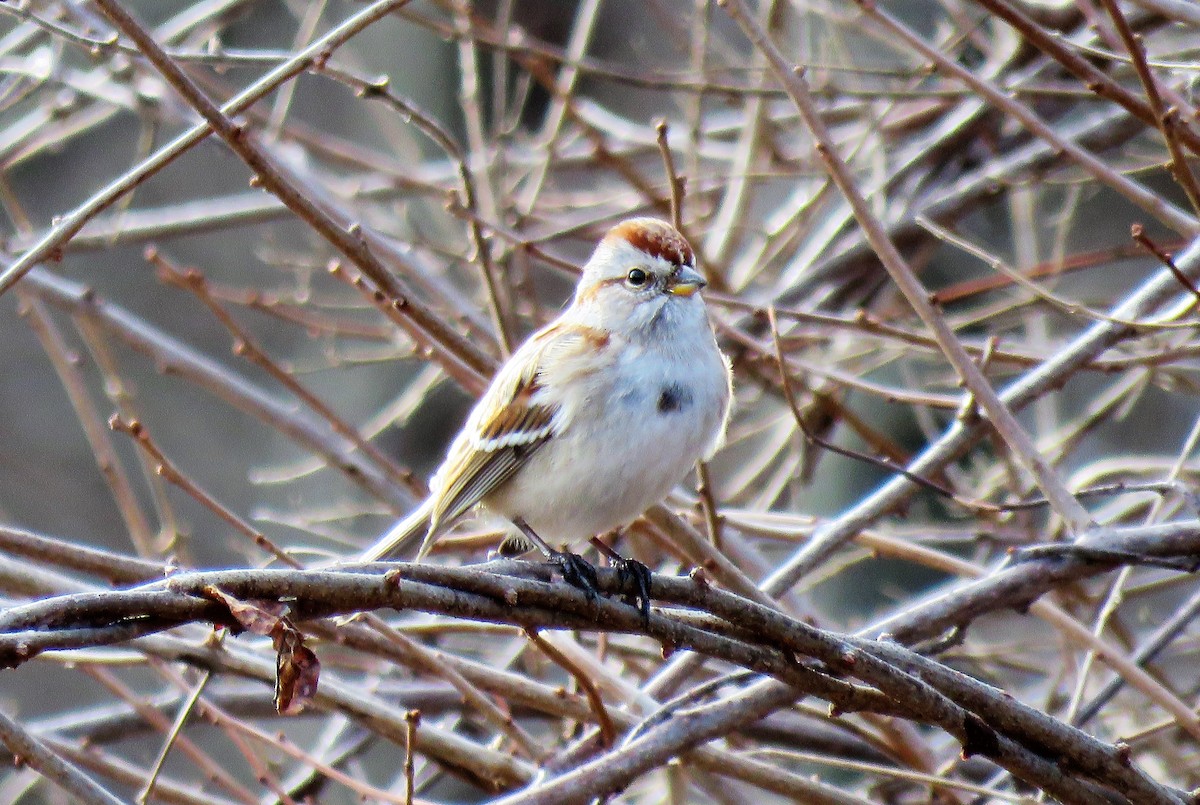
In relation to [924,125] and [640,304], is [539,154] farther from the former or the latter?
[640,304]

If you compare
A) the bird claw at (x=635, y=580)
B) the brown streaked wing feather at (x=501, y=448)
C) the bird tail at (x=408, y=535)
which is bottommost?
the bird claw at (x=635, y=580)

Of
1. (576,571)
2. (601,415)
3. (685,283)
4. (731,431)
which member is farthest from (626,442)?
(731,431)

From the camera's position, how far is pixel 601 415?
11.0 feet

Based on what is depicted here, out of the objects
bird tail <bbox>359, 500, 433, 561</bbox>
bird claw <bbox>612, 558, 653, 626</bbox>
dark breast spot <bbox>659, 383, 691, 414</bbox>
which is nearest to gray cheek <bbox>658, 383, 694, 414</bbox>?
dark breast spot <bbox>659, 383, 691, 414</bbox>

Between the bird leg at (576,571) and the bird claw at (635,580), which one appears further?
the bird leg at (576,571)

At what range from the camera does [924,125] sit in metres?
5.52

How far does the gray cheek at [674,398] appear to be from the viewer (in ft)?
10.9

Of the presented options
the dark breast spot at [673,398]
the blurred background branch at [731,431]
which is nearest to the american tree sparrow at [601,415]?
the dark breast spot at [673,398]

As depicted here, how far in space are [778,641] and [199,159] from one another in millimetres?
9412

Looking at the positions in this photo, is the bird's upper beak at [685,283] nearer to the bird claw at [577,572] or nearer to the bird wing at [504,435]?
the bird wing at [504,435]

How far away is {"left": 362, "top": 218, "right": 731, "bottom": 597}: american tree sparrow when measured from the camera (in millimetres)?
3268

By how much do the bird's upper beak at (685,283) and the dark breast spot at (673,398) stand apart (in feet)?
1.11

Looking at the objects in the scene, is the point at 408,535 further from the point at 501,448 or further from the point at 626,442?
the point at 626,442

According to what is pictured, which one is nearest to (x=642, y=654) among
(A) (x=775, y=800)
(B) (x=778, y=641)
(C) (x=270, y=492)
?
(B) (x=778, y=641)
